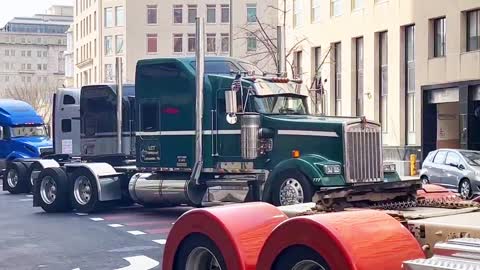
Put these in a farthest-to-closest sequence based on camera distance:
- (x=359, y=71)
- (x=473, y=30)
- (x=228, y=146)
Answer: (x=359, y=71), (x=473, y=30), (x=228, y=146)

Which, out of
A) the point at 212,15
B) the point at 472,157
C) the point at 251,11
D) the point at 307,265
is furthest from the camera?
the point at 212,15

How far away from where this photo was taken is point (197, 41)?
15922 millimetres

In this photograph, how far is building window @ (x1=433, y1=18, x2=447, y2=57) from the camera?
114ft

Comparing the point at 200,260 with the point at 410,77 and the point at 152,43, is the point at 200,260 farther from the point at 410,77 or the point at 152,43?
the point at 152,43

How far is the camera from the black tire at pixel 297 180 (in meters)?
14.1

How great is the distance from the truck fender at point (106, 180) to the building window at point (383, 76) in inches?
880

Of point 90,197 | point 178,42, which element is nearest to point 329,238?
point 90,197

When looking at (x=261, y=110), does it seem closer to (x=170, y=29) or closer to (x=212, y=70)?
(x=212, y=70)

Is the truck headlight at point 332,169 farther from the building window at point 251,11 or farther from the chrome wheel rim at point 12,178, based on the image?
the building window at point 251,11

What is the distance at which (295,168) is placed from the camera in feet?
47.2

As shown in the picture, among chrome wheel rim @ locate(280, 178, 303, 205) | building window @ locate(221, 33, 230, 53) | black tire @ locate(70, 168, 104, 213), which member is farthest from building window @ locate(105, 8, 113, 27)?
chrome wheel rim @ locate(280, 178, 303, 205)

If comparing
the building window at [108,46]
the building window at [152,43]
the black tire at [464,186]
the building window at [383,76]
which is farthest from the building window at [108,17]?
the black tire at [464,186]

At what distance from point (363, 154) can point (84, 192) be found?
7169mm

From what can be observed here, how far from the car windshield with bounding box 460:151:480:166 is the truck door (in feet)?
37.0
